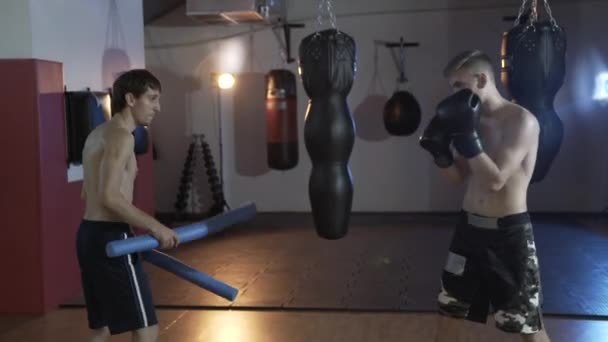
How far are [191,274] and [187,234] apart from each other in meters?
0.16

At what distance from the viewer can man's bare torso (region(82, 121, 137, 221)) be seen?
2145 mm

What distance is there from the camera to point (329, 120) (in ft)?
8.27

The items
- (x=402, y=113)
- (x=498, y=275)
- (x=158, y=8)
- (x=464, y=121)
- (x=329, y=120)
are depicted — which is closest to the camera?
(x=464, y=121)

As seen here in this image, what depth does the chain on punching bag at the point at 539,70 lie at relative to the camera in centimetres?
265

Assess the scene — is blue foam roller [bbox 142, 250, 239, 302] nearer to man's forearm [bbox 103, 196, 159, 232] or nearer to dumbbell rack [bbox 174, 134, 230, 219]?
man's forearm [bbox 103, 196, 159, 232]

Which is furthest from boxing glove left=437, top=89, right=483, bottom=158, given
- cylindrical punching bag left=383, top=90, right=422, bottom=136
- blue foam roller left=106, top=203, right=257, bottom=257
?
cylindrical punching bag left=383, top=90, right=422, bottom=136

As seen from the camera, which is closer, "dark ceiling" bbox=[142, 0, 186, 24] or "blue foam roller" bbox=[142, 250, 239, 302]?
"blue foam roller" bbox=[142, 250, 239, 302]

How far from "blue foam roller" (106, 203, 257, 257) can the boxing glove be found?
0.83 meters

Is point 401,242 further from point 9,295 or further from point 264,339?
point 9,295

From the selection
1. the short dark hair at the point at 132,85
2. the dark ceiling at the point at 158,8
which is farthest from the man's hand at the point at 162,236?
the dark ceiling at the point at 158,8

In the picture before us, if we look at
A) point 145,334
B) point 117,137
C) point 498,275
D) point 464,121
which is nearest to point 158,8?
point 117,137

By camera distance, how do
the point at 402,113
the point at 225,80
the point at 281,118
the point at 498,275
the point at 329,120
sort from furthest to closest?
1. the point at 225,80
2. the point at 402,113
3. the point at 281,118
4. the point at 329,120
5. the point at 498,275

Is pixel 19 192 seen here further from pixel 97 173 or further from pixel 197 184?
pixel 197 184

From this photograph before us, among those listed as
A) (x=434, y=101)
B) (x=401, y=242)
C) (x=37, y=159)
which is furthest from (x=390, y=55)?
(x=37, y=159)
